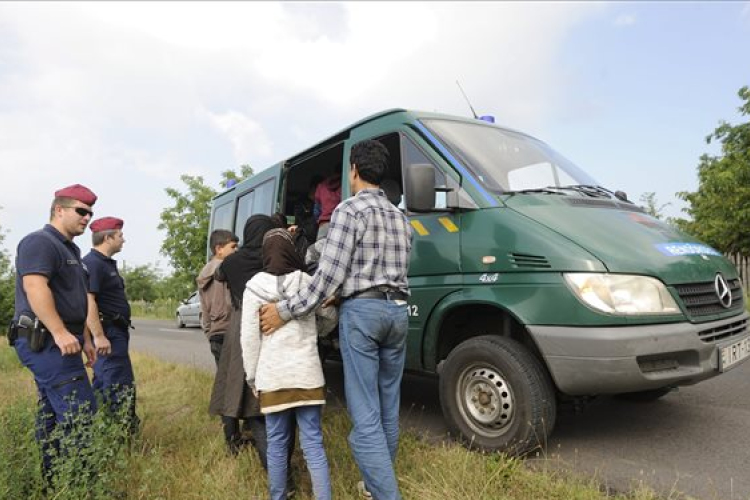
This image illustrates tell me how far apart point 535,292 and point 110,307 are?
128 inches

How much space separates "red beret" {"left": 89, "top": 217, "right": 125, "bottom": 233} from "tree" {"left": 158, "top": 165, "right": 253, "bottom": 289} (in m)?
20.4

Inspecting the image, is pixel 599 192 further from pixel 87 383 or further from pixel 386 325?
pixel 87 383

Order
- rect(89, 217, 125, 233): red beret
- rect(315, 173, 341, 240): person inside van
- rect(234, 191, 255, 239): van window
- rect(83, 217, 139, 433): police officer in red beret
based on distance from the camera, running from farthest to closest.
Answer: rect(234, 191, 255, 239): van window
rect(315, 173, 341, 240): person inside van
rect(89, 217, 125, 233): red beret
rect(83, 217, 139, 433): police officer in red beret

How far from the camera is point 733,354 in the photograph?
3346 mm

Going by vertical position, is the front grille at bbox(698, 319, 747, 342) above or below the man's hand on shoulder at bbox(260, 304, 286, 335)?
below

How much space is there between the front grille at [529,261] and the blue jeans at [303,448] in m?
1.49

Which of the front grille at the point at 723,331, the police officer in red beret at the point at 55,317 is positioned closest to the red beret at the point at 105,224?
the police officer in red beret at the point at 55,317

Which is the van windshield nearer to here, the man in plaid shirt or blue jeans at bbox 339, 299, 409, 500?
the man in plaid shirt

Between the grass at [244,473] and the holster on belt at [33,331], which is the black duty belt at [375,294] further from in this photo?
the holster on belt at [33,331]

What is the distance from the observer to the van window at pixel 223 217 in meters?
7.95

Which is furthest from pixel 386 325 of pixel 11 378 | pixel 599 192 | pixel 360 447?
pixel 11 378

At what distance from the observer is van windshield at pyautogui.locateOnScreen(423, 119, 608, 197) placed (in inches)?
149

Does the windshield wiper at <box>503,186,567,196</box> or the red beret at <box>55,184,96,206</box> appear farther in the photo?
the windshield wiper at <box>503,186,567,196</box>

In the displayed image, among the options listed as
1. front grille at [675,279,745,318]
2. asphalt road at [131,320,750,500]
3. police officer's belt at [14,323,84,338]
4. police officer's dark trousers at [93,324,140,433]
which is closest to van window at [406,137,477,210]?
front grille at [675,279,745,318]
